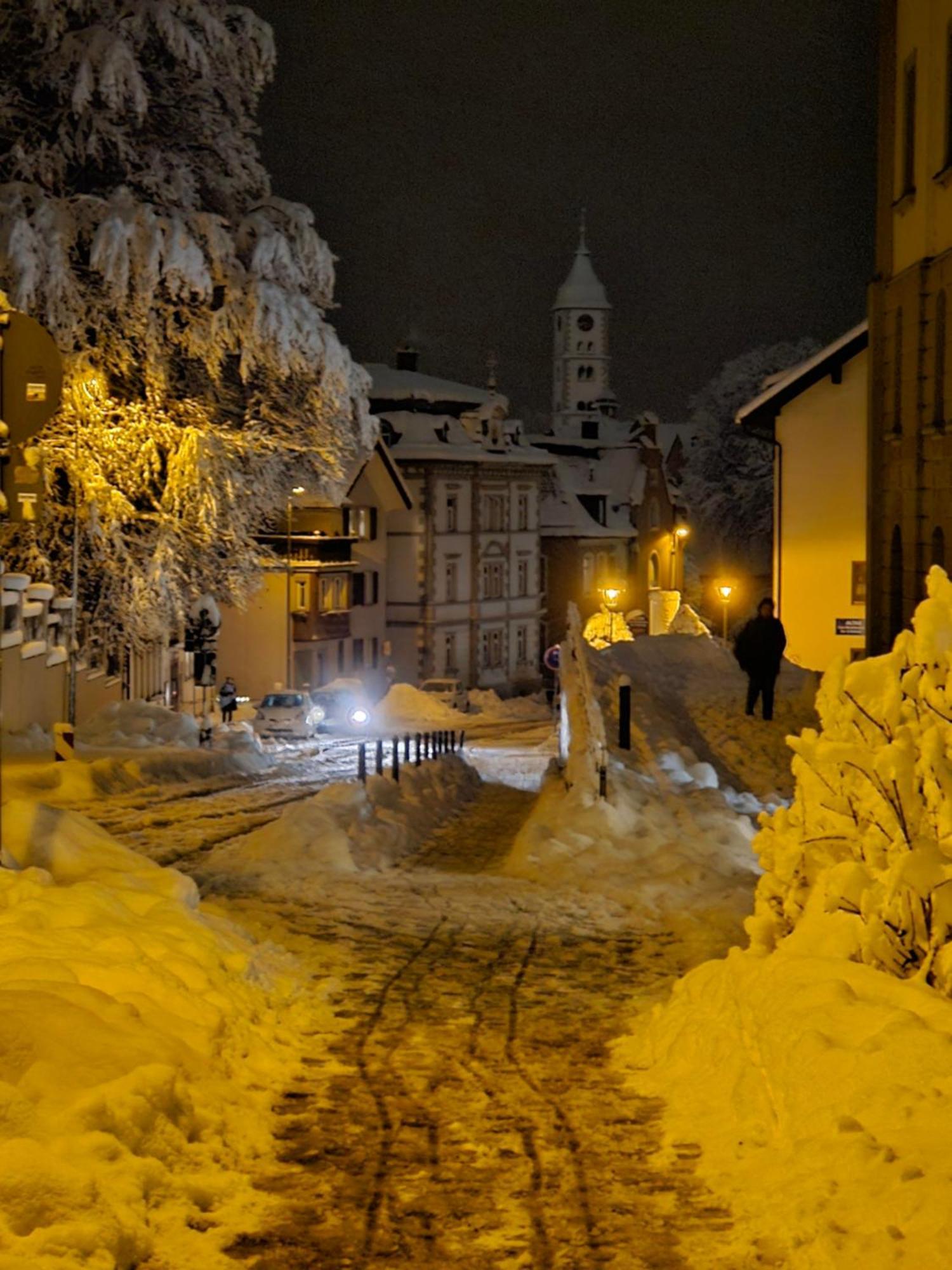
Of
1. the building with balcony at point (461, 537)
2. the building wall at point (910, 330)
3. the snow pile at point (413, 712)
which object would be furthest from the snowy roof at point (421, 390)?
the building wall at point (910, 330)

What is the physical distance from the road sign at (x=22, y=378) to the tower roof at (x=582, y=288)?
140 meters

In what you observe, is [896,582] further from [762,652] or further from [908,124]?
[908,124]

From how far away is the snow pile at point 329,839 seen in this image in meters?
15.0

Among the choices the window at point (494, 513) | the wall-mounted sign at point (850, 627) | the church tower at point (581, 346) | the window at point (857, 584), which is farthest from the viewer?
the church tower at point (581, 346)

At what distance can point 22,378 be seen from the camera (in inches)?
493

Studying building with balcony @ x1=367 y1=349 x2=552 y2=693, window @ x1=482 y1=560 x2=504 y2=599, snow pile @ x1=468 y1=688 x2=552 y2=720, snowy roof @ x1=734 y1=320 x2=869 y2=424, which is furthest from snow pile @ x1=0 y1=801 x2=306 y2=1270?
window @ x1=482 y1=560 x2=504 y2=599

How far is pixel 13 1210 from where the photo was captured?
567 cm

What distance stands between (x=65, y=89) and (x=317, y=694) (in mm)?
28693

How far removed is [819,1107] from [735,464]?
7222cm

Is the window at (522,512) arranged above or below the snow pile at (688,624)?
above

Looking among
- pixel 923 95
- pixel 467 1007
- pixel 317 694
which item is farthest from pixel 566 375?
pixel 467 1007

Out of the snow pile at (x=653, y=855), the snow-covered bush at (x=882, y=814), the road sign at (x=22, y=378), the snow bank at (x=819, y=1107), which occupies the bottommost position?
the snow pile at (x=653, y=855)

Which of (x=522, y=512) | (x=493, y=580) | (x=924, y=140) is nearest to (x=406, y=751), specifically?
(x=924, y=140)

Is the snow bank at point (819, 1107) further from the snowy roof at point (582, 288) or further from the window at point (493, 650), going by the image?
the snowy roof at point (582, 288)
